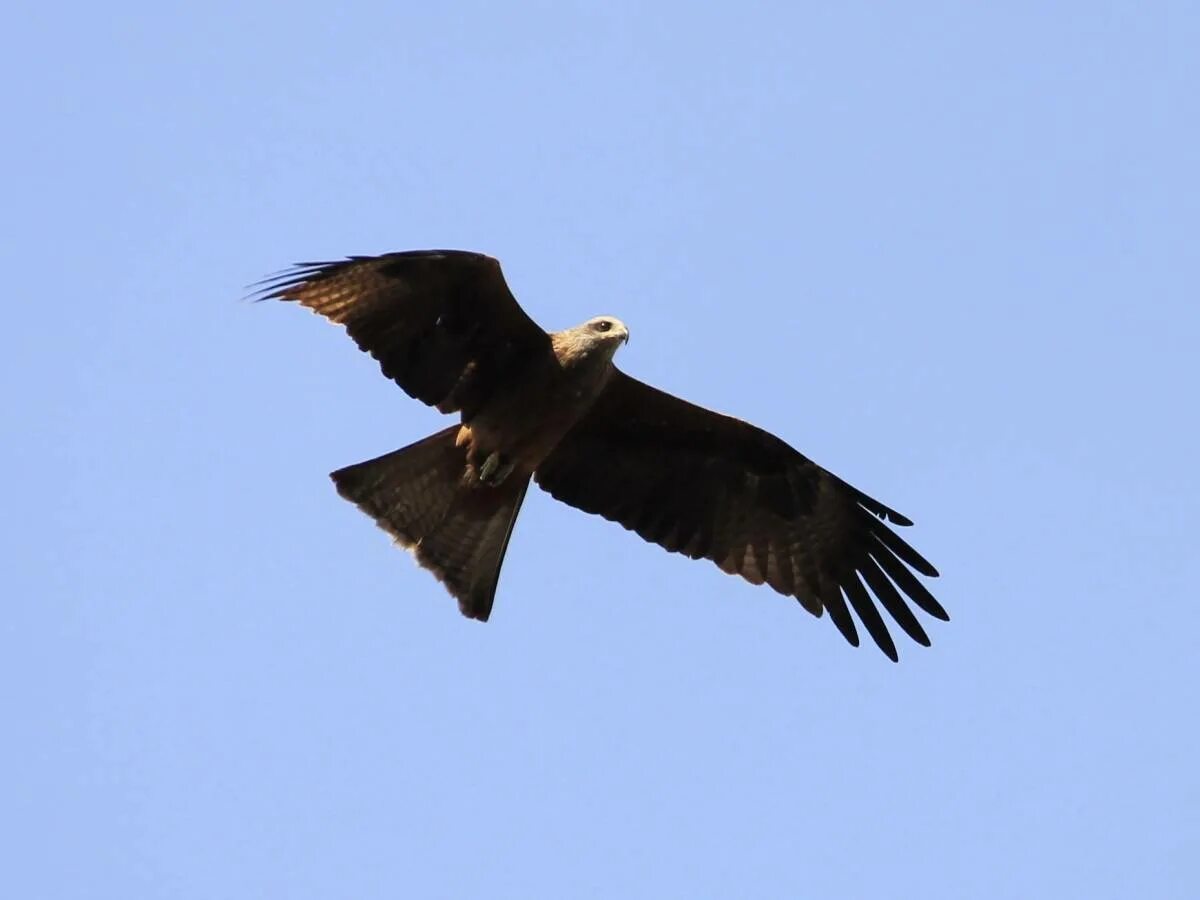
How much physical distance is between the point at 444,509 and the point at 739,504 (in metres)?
1.88

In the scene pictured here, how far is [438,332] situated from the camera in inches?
467

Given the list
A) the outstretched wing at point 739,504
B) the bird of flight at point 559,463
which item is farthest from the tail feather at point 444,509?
the outstretched wing at point 739,504

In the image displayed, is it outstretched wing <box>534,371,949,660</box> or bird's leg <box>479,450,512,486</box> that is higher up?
outstretched wing <box>534,371,949,660</box>

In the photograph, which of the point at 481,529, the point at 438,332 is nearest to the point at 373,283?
the point at 438,332

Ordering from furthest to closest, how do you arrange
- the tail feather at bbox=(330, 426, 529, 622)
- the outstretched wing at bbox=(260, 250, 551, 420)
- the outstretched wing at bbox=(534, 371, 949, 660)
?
1. the outstretched wing at bbox=(534, 371, 949, 660)
2. the tail feather at bbox=(330, 426, 529, 622)
3. the outstretched wing at bbox=(260, 250, 551, 420)

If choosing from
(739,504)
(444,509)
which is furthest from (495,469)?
(739,504)

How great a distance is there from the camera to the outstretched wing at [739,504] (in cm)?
1267

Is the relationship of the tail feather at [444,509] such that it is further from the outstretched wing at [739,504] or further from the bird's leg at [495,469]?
the outstretched wing at [739,504]

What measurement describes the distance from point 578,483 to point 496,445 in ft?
3.08

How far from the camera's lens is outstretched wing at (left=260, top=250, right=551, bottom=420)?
11516 millimetres

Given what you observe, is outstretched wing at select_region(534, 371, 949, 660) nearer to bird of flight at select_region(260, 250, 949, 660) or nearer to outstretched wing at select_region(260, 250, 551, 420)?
bird of flight at select_region(260, 250, 949, 660)

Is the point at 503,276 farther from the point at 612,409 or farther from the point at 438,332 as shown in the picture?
the point at 612,409

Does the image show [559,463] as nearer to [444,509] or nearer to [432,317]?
[444,509]

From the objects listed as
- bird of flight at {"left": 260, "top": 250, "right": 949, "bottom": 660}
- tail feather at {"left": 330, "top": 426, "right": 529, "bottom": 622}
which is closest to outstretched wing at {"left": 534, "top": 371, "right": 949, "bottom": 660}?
bird of flight at {"left": 260, "top": 250, "right": 949, "bottom": 660}
